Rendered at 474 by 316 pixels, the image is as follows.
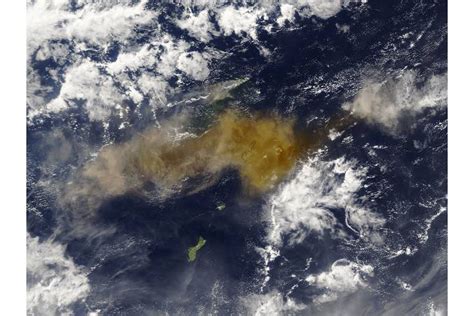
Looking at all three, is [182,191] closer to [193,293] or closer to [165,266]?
[165,266]

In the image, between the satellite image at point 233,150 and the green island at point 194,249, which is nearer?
the satellite image at point 233,150

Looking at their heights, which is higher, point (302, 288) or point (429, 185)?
point (429, 185)

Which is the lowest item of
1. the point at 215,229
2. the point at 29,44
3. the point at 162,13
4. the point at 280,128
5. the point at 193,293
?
the point at 193,293

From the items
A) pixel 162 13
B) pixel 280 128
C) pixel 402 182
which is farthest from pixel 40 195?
pixel 402 182

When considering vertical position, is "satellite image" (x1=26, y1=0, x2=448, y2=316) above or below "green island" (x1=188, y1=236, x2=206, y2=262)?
above

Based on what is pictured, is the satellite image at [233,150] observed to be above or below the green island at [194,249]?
above

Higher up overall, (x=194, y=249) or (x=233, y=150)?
(x=233, y=150)

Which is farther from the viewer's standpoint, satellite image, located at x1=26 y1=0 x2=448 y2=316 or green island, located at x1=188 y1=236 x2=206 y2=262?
green island, located at x1=188 y1=236 x2=206 y2=262
